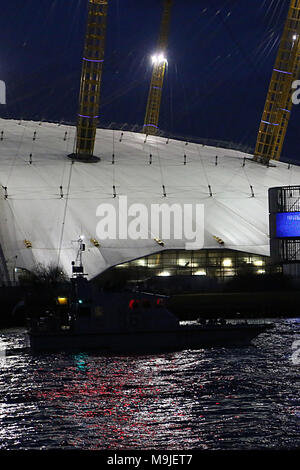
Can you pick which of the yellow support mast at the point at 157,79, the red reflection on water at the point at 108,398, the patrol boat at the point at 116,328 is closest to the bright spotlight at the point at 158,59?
the yellow support mast at the point at 157,79

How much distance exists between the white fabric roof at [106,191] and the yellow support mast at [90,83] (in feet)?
7.80

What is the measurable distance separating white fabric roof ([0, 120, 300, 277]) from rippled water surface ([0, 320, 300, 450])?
28535 mm

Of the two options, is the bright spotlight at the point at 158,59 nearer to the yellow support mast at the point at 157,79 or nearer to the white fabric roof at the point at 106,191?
the yellow support mast at the point at 157,79

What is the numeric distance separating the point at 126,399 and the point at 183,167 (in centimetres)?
6107

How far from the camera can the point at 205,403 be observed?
28578 millimetres

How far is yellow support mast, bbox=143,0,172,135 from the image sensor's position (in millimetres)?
124500

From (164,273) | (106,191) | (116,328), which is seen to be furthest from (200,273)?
(116,328)

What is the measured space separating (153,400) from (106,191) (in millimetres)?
51598

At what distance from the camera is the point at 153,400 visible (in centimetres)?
2958

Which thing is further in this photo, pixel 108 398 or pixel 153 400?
pixel 108 398

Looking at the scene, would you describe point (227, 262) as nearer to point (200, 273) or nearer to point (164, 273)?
point (200, 273)

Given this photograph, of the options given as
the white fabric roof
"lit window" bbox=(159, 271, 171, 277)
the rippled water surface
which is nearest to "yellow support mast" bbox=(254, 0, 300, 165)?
the white fabric roof

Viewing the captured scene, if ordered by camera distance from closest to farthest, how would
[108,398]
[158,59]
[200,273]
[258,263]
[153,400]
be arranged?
[153,400], [108,398], [258,263], [200,273], [158,59]

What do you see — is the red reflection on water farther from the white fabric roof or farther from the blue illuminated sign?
the blue illuminated sign
